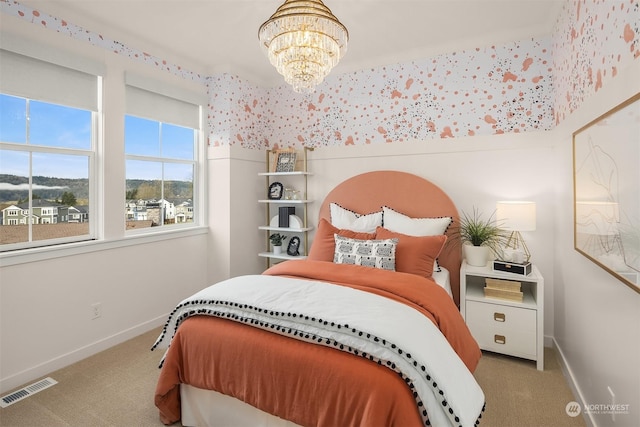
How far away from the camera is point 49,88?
Answer: 2492 mm

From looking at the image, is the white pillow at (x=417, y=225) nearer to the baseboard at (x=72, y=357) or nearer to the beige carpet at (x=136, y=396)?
the beige carpet at (x=136, y=396)

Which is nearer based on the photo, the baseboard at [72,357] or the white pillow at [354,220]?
the baseboard at [72,357]

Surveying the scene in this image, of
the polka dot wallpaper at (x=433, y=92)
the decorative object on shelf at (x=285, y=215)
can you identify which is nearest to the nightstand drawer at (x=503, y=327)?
the polka dot wallpaper at (x=433, y=92)

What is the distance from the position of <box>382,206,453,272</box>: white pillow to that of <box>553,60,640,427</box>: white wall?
2.84ft

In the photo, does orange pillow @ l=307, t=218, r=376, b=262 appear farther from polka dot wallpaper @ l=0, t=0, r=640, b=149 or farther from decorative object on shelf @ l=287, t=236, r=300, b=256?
polka dot wallpaper @ l=0, t=0, r=640, b=149

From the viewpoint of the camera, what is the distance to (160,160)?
342 centimetres

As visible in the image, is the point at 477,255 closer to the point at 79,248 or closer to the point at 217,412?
the point at 217,412

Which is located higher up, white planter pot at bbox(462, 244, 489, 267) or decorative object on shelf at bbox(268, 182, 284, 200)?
decorative object on shelf at bbox(268, 182, 284, 200)

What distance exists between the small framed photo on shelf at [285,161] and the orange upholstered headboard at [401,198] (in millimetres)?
563

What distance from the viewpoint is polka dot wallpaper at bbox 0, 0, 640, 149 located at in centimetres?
203

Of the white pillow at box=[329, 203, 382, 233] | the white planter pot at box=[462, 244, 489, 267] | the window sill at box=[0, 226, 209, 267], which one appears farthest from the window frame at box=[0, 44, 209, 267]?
the white planter pot at box=[462, 244, 489, 267]

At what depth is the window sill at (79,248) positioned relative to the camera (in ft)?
7.60

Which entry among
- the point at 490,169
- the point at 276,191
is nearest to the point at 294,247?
the point at 276,191

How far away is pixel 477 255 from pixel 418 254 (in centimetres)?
60
